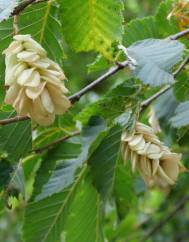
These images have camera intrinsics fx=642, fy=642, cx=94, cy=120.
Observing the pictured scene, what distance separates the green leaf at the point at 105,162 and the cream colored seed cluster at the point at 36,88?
0.38m

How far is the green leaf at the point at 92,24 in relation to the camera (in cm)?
124

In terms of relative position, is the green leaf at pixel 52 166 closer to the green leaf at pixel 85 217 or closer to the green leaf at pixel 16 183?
the green leaf at pixel 85 217

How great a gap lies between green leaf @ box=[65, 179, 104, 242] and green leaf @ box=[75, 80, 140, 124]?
0.18 meters

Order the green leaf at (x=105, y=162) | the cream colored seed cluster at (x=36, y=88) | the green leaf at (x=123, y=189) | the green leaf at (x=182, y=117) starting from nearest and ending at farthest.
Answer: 1. the cream colored seed cluster at (x=36, y=88)
2. the green leaf at (x=182, y=117)
3. the green leaf at (x=105, y=162)
4. the green leaf at (x=123, y=189)

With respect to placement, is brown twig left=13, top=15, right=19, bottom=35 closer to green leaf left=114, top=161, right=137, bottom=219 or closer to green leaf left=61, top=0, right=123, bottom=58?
green leaf left=61, top=0, right=123, bottom=58

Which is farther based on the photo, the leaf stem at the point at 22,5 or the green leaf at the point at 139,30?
the green leaf at the point at 139,30

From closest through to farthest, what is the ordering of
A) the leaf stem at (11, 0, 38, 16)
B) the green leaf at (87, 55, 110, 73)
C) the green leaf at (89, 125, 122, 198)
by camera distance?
the leaf stem at (11, 0, 38, 16) < the green leaf at (89, 125, 122, 198) < the green leaf at (87, 55, 110, 73)

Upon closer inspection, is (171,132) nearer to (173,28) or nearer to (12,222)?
(173,28)

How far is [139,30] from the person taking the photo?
5.41ft

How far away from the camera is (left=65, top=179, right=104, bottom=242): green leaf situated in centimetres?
159

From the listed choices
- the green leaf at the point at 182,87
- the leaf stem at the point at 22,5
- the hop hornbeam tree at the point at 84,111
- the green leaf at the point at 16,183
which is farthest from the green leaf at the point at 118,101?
the leaf stem at the point at 22,5

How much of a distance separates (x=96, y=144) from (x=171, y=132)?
1.45 feet

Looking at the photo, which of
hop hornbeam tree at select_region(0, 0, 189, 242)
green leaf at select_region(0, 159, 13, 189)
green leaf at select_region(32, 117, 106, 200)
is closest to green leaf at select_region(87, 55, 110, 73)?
hop hornbeam tree at select_region(0, 0, 189, 242)

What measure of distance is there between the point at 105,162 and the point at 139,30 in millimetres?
403
